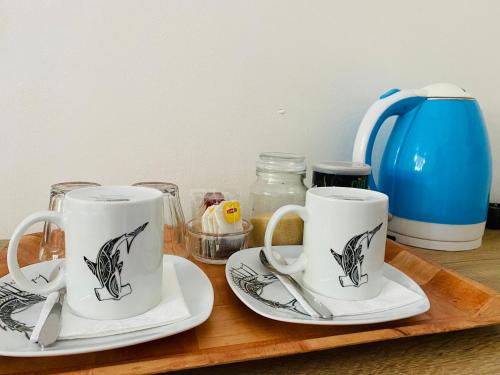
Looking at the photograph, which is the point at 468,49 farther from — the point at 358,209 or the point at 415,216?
the point at 358,209

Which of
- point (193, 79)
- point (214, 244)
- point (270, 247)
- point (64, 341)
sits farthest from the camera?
point (193, 79)

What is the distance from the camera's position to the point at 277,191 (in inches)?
25.0

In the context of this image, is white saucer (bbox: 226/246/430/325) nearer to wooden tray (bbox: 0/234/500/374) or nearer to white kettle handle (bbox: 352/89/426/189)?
wooden tray (bbox: 0/234/500/374)

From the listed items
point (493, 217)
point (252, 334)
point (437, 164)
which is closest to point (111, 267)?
point (252, 334)

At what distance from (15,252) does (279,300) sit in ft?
0.86

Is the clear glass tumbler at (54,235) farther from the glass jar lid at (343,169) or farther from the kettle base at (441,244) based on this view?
the kettle base at (441,244)

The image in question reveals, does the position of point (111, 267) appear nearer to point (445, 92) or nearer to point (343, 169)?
point (343, 169)

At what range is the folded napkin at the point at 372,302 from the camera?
395 mm

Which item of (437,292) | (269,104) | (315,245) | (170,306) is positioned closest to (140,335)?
(170,306)

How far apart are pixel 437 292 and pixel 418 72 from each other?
1.58 feet

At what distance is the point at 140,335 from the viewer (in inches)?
13.2

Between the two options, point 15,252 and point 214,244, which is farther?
point 214,244

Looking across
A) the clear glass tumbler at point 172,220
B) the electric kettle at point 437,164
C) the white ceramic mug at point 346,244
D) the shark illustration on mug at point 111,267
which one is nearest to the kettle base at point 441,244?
the electric kettle at point 437,164

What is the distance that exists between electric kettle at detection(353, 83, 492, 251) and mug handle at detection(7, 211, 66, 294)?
464 mm
